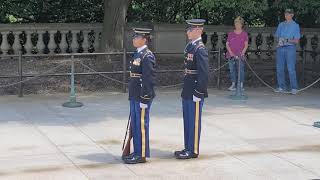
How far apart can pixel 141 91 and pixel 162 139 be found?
5.47ft

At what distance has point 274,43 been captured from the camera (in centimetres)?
1798

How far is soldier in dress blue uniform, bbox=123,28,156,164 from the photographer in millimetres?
7980

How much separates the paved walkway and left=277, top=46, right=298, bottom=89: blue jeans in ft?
1.99

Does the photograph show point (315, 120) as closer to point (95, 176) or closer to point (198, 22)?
point (198, 22)

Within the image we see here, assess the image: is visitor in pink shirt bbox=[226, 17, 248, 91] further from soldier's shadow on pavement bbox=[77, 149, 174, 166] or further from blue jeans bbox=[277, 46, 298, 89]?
soldier's shadow on pavement bbox=[77, 149, 174, 166]

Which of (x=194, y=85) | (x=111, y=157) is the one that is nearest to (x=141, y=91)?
(x=194, y=85)

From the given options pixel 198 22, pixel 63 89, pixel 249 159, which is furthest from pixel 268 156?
pixel 63 89

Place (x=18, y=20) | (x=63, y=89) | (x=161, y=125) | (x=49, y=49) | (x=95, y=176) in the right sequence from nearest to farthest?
(x=95, y=176) < (x=161, y=125) < (x=63, y=89) < (x=49, y=49) < (x=18, y=20)

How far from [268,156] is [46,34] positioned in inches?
390

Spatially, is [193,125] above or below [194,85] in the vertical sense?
below

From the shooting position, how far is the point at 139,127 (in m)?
8.12

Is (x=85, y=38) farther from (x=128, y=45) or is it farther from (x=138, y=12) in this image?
(x=138, y=12)

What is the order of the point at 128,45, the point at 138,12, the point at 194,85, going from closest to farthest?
the point at 194,85 → the point at 128,45 → the point at 138,12

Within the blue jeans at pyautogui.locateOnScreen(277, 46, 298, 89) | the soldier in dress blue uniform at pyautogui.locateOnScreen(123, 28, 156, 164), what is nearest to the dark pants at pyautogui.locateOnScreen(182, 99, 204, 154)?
the soldier in dress blue uniform at pyautogui.locateOnScreen(123, 28, 156, 164)
